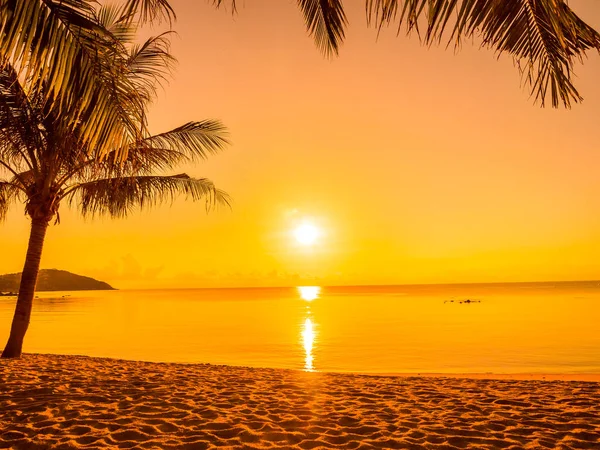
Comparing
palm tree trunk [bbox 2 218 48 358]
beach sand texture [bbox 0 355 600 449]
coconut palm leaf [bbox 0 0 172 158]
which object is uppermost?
coconut palm leaf [bbox 0 0 172 158]

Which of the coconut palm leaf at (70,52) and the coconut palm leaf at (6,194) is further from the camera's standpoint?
the coconut palm leaf at (6,194)

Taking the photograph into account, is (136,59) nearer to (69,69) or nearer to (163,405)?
(69,69)

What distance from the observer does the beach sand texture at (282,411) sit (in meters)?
4.27

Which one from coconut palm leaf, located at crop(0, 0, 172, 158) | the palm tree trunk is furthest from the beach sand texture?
coconut palm leaf, located at crop(0, 0, 172, 158)

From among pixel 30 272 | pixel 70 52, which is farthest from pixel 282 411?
pixel 30 272

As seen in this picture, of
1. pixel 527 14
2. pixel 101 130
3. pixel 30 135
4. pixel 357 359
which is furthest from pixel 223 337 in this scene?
pixel 527 14

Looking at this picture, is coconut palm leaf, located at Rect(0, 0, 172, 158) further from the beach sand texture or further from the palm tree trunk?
the palm tree trunk

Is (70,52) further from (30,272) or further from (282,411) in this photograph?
(30,272)

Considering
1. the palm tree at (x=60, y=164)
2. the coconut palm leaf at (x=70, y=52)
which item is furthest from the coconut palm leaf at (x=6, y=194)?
the coconut palm leaf at (x=70, y=52)

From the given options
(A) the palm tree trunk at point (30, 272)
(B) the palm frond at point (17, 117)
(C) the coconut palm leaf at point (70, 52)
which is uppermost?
(B) the palm frond at point (17, 117)

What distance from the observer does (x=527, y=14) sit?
337 centimetres

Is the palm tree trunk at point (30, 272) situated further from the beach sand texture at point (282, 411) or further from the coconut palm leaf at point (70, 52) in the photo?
the coconut palm leaf at point (70, 52)

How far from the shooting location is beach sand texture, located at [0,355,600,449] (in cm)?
427

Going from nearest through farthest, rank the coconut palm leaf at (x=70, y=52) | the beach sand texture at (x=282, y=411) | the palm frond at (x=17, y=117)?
the coconut palm leaf at (x=70, y=52)
the beach sand texture at (x=282, y=411)
the palm frond at (x=17, y=117)
